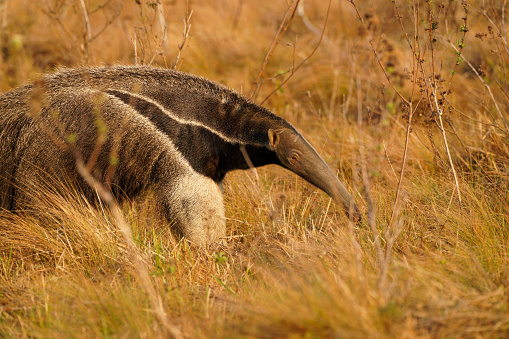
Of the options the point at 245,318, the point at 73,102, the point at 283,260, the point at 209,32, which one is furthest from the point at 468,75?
the point at 245,318

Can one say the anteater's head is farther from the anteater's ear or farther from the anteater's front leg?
the anteater's front leg

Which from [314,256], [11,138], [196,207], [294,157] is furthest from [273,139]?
[11,138]

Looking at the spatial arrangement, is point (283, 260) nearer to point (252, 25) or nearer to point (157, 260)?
point (157, 260)

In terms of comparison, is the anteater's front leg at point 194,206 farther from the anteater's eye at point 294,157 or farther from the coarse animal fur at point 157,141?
the anteater's eye at point 294,157

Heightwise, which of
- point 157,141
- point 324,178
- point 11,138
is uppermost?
point 324,178

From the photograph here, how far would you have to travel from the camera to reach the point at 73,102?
4.82 metres

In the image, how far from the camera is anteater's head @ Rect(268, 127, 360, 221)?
4551 millimetres

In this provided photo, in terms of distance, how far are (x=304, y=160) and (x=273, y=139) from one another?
1.08 ft

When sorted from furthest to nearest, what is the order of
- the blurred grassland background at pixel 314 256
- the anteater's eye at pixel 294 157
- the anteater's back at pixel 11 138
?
the anteater's back at pixel 11 138 → the anteater's eye at pixel 294 157 → the blurred grassland background at pixel 314 256

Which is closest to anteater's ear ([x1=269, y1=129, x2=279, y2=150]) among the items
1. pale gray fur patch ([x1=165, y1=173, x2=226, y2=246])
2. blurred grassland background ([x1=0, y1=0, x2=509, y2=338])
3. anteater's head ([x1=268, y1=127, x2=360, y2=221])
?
anteater's head ([x1=268, y1=127, x2=360, y2=221])

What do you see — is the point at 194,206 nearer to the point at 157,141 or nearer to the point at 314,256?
the point at 157,141

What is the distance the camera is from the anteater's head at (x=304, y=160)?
455 cm

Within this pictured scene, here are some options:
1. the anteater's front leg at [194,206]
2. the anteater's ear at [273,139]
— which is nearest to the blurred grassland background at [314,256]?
the anteater's front leg at [194,206]

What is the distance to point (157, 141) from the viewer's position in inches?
184
